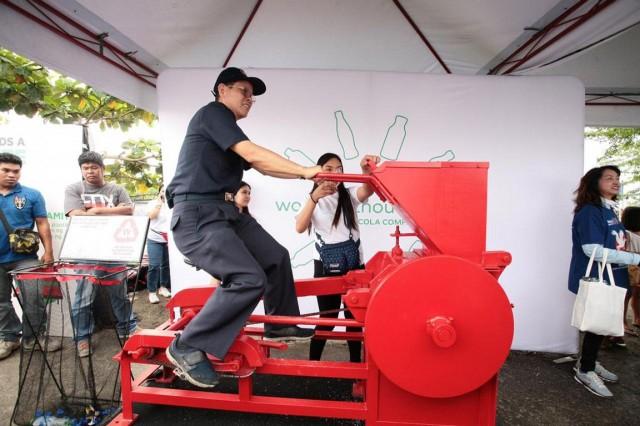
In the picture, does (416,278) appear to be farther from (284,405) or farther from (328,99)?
(328,99)

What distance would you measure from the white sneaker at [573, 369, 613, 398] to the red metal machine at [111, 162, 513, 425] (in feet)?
5.57

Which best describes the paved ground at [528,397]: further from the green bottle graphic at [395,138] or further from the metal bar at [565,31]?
the metal bar at [565,31]

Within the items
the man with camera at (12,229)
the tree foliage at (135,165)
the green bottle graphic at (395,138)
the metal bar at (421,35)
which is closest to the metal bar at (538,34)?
the metal bar at (421,35)

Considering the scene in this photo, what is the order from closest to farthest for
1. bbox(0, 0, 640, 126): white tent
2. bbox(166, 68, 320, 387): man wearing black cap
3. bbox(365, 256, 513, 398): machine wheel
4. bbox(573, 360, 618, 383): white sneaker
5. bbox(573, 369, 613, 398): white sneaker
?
bbox(365, 256, 513, 398): machine wheel
bbox(166, 68, 320, 387): man wearing black cap
bbox(0, 0, 640, 126): white tent
bbox(573, 369, 613, 398): white sneaker
bbox(573, 360, 618, 383): white sneaker

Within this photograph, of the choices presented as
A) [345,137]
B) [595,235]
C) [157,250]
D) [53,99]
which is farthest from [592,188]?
[53,99]

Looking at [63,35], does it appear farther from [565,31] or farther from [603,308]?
[603,308]

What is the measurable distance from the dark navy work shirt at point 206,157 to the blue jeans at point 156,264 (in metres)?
3.53

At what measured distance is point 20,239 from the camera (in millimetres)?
2953

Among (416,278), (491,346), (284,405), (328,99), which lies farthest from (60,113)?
(491,346)

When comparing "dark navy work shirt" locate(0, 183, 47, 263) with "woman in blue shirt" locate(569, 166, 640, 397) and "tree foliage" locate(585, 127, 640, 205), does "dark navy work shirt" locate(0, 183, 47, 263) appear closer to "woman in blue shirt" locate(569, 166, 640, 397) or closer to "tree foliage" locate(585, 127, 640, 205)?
"woman in blue shirt" locate(569, 166, 640, 397)

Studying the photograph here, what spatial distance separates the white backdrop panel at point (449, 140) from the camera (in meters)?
3.10

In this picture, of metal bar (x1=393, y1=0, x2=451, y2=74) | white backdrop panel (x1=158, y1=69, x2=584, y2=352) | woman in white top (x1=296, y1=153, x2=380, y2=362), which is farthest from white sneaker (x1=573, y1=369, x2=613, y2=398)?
metal bar (x1=393, y1=0, x2=451, y2=74)

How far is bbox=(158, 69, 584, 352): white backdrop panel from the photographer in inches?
122

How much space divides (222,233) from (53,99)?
5.58 m
